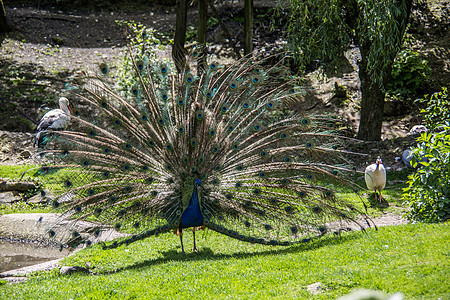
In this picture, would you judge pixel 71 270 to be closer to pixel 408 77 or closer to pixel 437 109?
pixel 437 109

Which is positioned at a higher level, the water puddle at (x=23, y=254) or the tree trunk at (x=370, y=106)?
the tree trunk at (x=370, y=106)

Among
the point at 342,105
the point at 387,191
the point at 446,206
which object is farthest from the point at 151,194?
the point at 342,105

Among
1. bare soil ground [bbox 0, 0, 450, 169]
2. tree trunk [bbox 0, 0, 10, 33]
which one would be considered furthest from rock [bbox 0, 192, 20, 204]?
tree trunk [bbox 0, 0, 10, 33]

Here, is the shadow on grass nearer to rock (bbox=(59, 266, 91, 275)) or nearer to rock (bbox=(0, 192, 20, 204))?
rock (bbox=(59, 266, 91, 275))

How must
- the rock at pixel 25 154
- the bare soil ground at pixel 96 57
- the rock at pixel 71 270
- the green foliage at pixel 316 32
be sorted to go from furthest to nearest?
1. the bare soil ground at pixel 96 57
2. the rock at pixel 25 154
3. the green foliage at pixel 316 32
4. the rock at pixel 71 270

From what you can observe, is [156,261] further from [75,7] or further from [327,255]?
[75,7]

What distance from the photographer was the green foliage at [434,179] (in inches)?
271

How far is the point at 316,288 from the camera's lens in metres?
4.93

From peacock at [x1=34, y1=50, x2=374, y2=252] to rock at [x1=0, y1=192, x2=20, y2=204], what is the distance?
3.50 m

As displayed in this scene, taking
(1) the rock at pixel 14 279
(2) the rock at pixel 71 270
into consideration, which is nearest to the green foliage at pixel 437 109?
(2) the rock at pixel 71 270

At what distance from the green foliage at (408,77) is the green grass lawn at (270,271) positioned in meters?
8.13

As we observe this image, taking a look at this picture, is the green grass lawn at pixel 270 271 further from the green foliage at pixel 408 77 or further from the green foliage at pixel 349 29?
the green foliage at pixel 408 77

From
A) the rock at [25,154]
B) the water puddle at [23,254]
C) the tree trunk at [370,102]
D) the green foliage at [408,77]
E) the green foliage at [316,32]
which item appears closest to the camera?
the water puddle at [23,254]

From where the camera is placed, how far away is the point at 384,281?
15.5 feet
